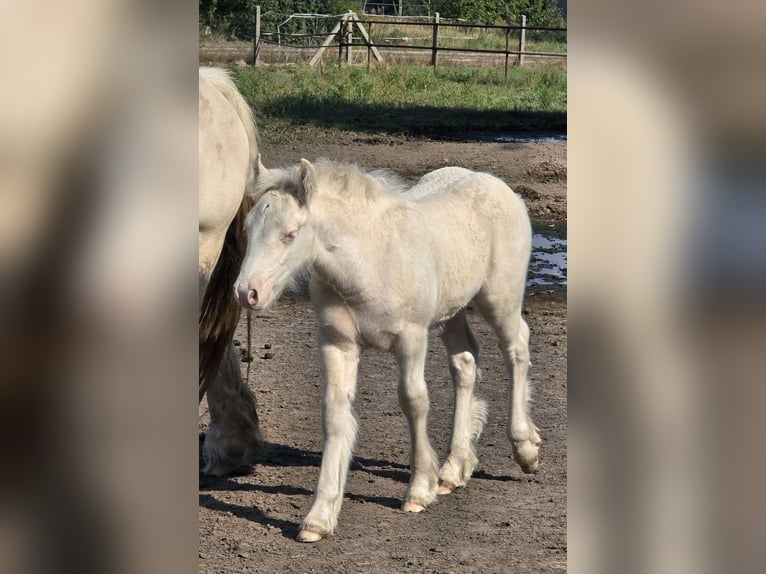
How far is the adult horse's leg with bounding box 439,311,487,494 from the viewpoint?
3098 mm

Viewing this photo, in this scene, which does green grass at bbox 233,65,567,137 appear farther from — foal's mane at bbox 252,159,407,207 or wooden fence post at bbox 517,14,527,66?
foal's mane at bbox 252,159,407,207

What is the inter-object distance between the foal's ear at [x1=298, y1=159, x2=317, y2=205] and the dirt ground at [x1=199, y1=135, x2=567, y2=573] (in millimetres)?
965

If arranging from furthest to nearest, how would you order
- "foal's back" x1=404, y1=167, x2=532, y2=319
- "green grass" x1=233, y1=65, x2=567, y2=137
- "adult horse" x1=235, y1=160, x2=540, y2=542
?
"green grass" x1=233, y1=65, x2=567, y2=137 < "foal's back" x1=404, y1=167, x2=532, y2=319 < "adult horse" x1=235, y1=160, x2=540, y2=542

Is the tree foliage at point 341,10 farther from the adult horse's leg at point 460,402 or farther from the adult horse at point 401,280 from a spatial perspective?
the adult horse's leg at point 460,402

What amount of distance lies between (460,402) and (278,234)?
0.99 metres

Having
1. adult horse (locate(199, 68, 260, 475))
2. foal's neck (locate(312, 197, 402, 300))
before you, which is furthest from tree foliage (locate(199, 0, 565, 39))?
foal's neck (locate(312, 197, 402, 300))

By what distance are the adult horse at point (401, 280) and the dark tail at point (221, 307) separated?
1.84 feet

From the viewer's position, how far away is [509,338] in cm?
316

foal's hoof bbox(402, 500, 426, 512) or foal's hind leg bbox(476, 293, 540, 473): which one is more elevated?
foal's hind leg bbox(476, 293, 540, 473)

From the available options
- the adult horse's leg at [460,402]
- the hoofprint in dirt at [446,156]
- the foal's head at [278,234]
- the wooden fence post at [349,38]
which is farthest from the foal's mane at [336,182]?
the hoofprint in dirt at [446,156]

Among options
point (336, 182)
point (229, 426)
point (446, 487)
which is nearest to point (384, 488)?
point (446, 487)

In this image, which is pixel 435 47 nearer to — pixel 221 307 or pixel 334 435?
pixel 221 307
